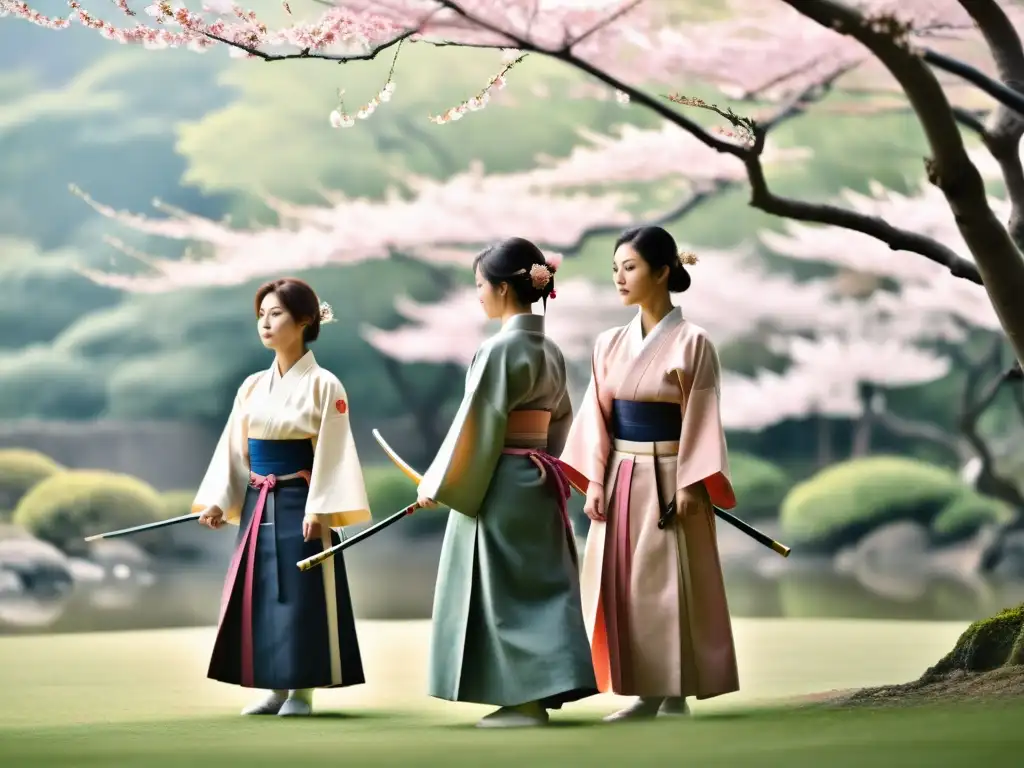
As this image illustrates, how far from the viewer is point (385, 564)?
11258 mm

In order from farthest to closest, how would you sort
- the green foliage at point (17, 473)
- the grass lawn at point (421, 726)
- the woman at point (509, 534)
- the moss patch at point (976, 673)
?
1. the green foliage at point (17, 473)
2. the moss patch at point (976, 673)
3. the woman at point (509, 534)
4. the grass lawn at point (421, 726)

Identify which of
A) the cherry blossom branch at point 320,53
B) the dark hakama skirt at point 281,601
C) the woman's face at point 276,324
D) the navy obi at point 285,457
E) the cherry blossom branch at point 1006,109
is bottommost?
the dark hakama skirt at point 281,601

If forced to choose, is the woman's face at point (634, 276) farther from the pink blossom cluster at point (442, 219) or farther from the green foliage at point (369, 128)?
the green foliage at point (369, 128)

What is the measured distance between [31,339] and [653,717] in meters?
9.52

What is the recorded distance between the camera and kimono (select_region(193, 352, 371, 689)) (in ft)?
13.7

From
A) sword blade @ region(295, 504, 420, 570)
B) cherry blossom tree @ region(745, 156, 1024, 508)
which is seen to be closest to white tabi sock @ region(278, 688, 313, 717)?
sword blade @ region(295, 504, 420, 570)

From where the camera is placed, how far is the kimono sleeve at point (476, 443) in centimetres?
383

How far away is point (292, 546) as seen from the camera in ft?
14.0

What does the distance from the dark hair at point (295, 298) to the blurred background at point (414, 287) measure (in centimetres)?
691

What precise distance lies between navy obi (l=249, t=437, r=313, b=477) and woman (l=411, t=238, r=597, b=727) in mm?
589

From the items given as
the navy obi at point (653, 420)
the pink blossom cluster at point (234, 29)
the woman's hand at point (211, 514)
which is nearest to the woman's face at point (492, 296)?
the navy obi at point (653, 420)

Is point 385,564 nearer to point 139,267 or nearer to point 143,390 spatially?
point 143,390

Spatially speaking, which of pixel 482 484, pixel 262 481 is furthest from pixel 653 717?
pixel 262 481

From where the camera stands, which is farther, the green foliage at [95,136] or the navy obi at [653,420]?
the green foliage at [95,136]
